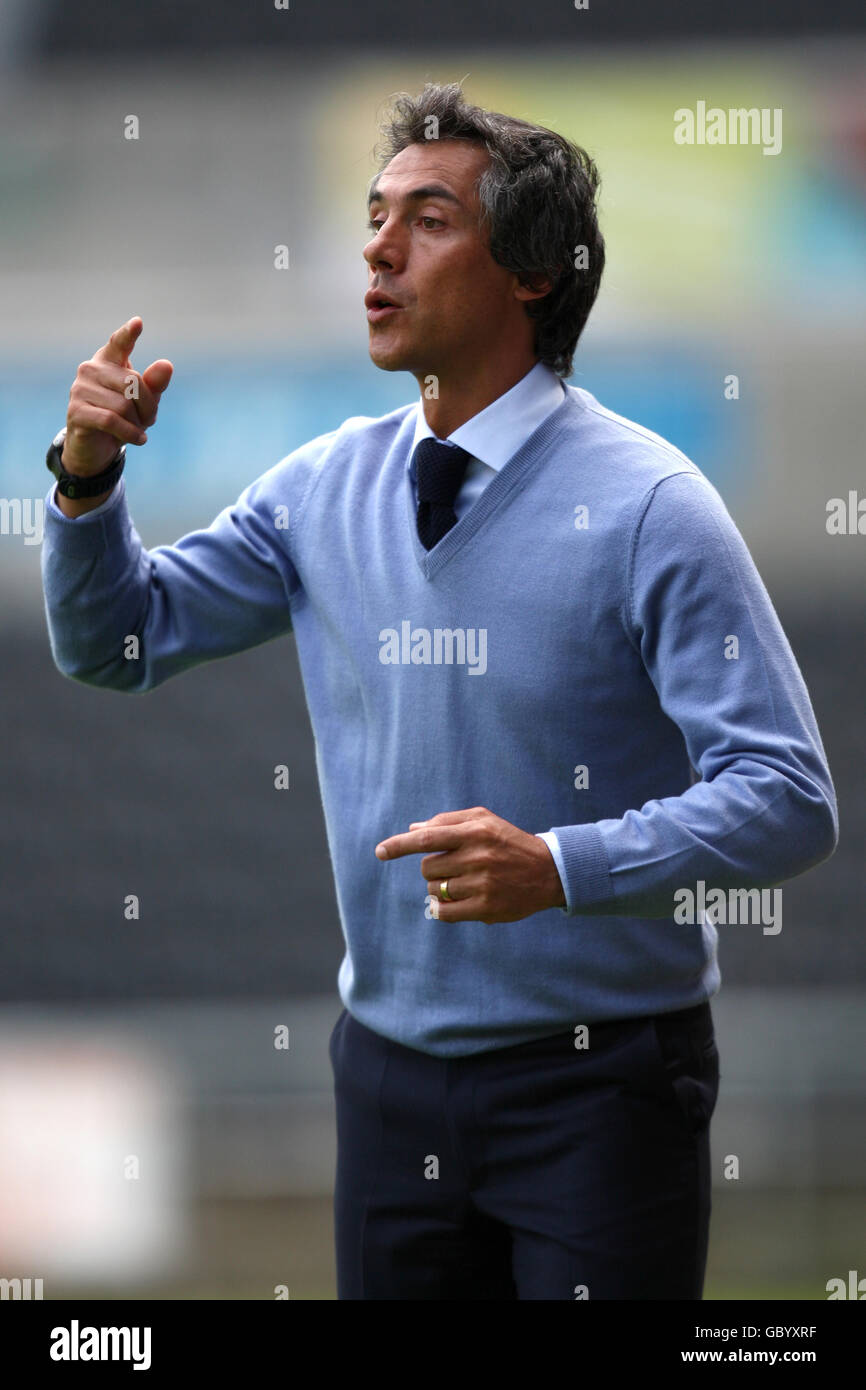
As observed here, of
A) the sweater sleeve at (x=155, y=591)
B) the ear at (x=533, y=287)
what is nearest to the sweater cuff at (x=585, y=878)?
the sweater sleeve at (x=155, y=591)

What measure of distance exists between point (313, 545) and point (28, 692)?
3227 mm

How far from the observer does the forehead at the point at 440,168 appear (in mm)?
1594

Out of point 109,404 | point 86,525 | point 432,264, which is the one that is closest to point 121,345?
point 109,404

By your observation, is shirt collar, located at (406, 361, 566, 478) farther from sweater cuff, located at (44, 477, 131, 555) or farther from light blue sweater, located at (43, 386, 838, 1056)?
sweater cuff, located at (44, 477, 131, 555)

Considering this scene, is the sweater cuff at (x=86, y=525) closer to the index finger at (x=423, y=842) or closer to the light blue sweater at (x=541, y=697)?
the light blue sweater at (x=541, y=697)

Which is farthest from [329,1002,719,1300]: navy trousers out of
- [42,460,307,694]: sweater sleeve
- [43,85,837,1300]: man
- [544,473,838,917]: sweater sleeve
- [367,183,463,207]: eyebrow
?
[367,183,463,207]: eyebrow

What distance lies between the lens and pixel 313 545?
64.9 inches

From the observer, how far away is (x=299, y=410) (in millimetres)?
4477

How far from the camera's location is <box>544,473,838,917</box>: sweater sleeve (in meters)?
1.39

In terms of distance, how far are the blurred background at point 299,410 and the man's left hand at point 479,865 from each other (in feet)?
9.98

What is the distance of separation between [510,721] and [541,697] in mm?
36

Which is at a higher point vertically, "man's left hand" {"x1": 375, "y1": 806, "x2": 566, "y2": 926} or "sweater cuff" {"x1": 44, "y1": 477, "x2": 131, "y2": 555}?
"sweater cuff" {"x1": 44, "y1": 477, "x2": 131, "y2": 555}

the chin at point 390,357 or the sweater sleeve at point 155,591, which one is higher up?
the chin at point 390,357
